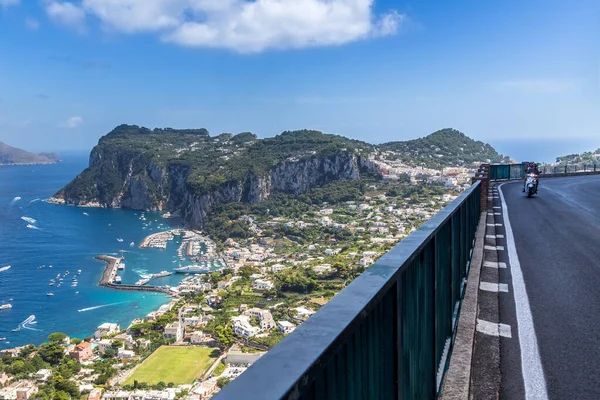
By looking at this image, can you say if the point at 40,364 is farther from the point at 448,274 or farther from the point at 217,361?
the point at 448,274

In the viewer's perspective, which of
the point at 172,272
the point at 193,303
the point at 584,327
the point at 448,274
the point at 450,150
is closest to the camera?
the point at 448,274

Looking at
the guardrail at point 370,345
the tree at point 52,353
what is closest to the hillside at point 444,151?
the tree at point 52,353

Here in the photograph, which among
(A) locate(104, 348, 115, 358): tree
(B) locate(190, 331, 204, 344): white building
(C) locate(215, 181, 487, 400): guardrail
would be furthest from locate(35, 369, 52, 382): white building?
(C) locate(215, 181, 487, 400): guardrail

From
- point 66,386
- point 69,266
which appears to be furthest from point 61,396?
point 69,266

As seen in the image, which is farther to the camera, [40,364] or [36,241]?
[36,241]

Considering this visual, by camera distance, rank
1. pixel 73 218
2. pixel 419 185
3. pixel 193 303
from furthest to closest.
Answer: pixel 73 218, pixel 419 185, pixel 193 303

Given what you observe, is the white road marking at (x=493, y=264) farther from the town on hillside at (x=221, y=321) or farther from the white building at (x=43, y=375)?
the white building at (x=43, y=375)

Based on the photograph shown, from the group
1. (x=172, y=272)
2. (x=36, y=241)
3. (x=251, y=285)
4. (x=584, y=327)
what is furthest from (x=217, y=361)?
(x=36, y=241)
